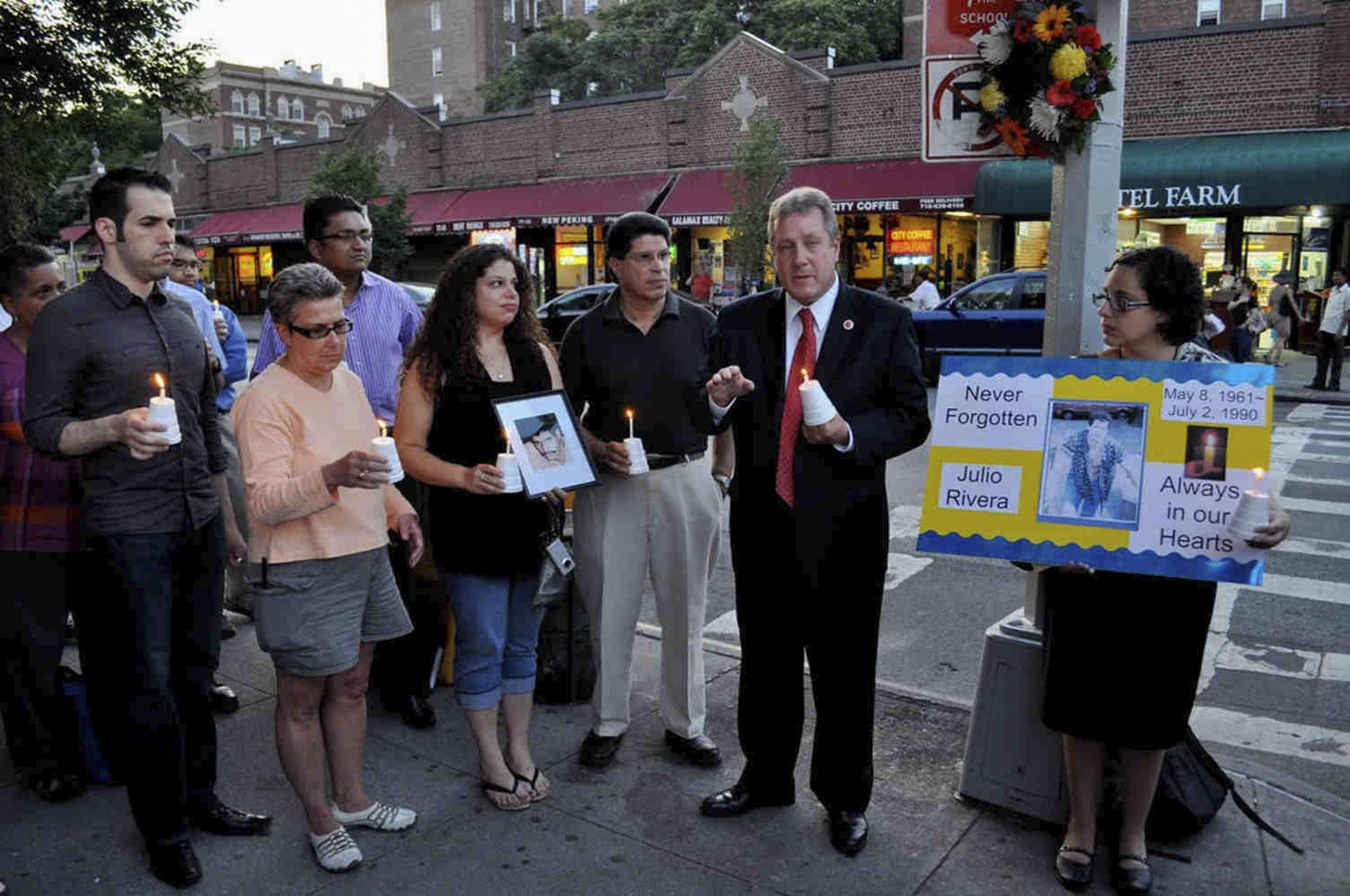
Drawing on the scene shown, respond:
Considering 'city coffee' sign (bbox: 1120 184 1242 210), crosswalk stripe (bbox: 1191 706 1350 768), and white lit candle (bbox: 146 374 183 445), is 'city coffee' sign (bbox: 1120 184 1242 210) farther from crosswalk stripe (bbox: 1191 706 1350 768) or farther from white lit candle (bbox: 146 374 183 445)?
white lit candle (bbox: 146 374 183 445)

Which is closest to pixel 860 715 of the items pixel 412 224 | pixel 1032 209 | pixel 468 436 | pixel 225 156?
pixel 468 436

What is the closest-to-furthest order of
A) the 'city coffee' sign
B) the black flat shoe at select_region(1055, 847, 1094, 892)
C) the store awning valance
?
the black flat shoe at select_region(1055, 847, 1094, 892), the store awning valance, the 'city coffee' sign

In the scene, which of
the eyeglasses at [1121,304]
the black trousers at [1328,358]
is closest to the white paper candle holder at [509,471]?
the eyeglasses at [1121,304]

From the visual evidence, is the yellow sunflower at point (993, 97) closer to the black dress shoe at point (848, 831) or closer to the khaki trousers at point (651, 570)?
the khaki trousers at point (651, 570)

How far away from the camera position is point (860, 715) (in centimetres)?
358

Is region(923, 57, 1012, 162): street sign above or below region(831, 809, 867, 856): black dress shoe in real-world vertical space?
above

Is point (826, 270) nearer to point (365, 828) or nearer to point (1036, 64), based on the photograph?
point (1036, 64)

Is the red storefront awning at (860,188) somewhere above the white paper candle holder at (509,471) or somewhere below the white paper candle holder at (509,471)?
above

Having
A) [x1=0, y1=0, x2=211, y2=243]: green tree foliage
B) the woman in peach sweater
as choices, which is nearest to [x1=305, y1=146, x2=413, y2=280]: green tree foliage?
[x1=0, y1=0, x2=211, y2=243]: green tree foliage

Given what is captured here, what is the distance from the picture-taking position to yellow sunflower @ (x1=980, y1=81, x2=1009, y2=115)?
400 centimetres

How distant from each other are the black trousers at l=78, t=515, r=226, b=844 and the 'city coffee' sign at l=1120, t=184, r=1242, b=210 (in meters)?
21.0

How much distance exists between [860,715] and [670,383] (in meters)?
1.43

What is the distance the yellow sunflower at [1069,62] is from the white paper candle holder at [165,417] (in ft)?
10.5

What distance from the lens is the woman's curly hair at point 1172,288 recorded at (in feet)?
10.3
